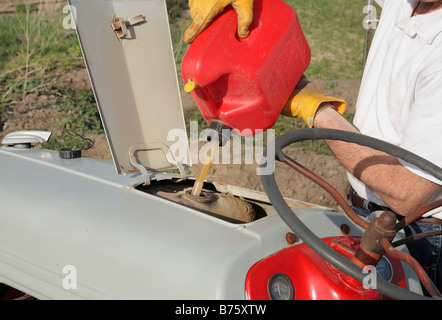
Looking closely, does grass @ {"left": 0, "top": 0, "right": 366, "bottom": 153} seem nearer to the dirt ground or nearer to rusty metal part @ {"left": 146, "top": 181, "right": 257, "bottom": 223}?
the dirt ground

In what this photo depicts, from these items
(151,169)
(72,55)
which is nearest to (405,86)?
(151,169)

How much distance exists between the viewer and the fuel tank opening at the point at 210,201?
1523 mm

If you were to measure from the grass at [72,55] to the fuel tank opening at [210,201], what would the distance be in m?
2.97

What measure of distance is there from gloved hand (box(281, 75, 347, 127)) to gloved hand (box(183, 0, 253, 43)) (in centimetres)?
33

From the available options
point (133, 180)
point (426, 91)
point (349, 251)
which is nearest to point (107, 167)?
point (133, 180)

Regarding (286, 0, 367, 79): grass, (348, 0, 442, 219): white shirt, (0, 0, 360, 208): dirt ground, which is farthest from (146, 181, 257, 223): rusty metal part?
(286, 0, 367, 79): grass

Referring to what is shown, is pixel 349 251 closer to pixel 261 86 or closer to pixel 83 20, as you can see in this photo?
pixel 261 86

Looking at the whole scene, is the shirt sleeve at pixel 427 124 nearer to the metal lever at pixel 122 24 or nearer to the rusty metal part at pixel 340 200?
the rusty metal part at pixel 340 200

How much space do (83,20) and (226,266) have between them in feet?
2.88

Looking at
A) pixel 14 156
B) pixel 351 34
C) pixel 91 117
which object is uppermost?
pixel 14 156

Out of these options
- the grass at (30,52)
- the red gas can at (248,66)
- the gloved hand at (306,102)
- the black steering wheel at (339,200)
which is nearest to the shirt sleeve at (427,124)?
the black steering wheel at (339,200)
